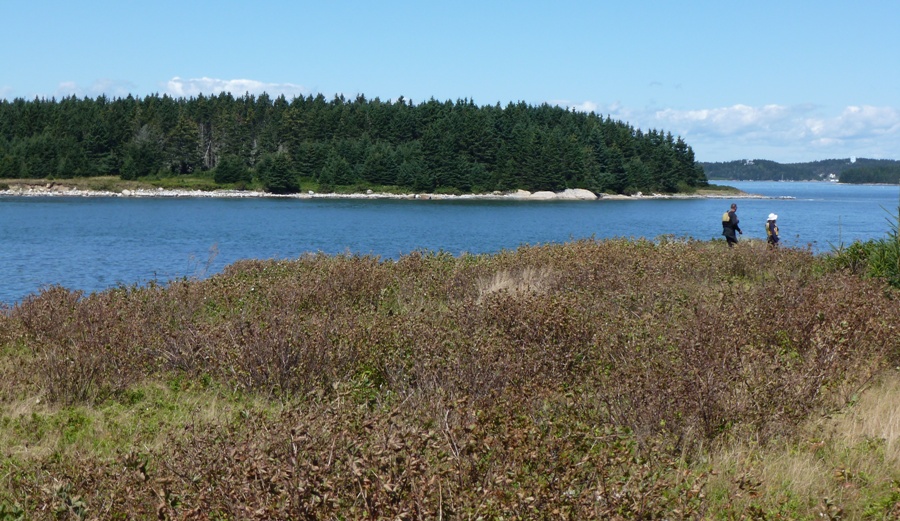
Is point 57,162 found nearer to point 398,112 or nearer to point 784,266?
point 398,112

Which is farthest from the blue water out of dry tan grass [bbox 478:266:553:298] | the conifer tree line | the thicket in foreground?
the conifer tree line

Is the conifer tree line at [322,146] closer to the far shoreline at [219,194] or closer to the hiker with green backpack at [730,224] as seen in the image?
the far shoreline at [219,194]

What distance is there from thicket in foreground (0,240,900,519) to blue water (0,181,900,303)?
4.58m

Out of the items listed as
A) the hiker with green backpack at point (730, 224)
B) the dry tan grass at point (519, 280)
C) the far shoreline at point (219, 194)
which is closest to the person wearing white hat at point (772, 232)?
the hiker with green backpack at point (730, 224)

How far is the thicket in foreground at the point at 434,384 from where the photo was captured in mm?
4434

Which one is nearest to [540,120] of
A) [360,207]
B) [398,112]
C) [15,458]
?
[398,112]

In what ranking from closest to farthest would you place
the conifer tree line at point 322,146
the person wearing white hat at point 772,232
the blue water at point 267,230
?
1. the person wearing white hat at point 772,232
2. the blue water at point 267,230
3. the conifer tree line at point 322,146

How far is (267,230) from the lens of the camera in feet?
205

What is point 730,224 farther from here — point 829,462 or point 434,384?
point 829,462

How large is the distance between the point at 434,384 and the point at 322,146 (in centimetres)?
12217

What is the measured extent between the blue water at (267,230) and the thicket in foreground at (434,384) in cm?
458

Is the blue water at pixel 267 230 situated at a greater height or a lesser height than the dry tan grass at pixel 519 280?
lesser

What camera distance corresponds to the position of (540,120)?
153m

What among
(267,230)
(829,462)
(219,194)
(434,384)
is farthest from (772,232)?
(219,194)
